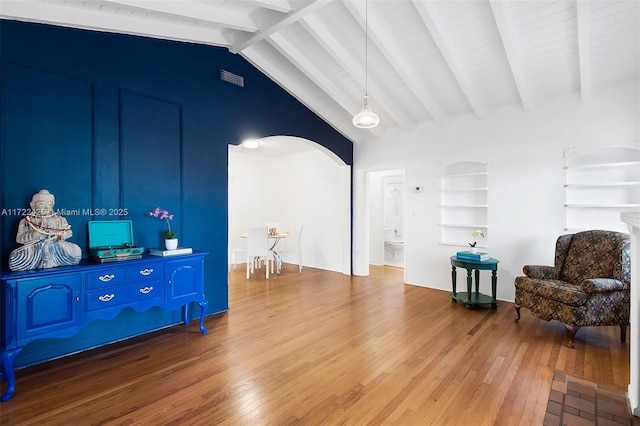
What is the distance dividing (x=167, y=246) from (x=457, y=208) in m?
4.34

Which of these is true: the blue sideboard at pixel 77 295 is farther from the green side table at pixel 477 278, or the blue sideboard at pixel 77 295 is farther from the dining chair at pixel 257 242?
the green side table at pixel 477 278

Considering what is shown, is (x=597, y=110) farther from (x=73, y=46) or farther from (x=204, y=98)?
(x=73, y=46)

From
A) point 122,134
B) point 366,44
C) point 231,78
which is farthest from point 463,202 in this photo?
point 122,134

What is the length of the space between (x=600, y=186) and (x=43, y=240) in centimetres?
601

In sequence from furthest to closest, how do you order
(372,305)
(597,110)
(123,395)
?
(372,305) → (597,110) → (123,395)

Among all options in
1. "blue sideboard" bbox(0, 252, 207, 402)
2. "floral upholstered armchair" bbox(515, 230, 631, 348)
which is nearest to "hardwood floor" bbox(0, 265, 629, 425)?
"floral upholstered armchair" bbox(515, 230, 631, 348)

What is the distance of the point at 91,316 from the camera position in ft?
8.61

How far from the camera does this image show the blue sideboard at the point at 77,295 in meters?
2.28

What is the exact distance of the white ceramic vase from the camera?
131 inches

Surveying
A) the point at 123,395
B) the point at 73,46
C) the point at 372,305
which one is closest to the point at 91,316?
the point at 123,395

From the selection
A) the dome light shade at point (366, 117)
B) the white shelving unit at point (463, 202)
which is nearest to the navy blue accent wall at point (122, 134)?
the dome light shade at point (366, 117)

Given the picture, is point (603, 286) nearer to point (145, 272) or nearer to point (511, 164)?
point (511, 164)

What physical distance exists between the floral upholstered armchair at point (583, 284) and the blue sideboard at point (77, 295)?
3.86m

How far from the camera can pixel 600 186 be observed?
155 inches
